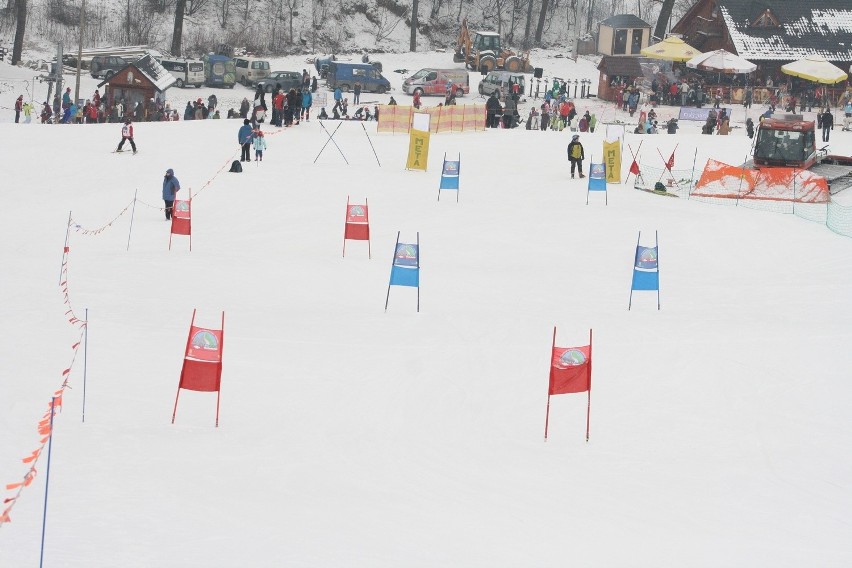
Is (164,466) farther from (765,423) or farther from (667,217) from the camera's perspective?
(667,217)

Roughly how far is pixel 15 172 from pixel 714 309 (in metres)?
16.4

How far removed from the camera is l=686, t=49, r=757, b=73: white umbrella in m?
44.9

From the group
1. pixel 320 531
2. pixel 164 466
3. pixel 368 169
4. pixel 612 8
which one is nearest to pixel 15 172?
pixel 368 169

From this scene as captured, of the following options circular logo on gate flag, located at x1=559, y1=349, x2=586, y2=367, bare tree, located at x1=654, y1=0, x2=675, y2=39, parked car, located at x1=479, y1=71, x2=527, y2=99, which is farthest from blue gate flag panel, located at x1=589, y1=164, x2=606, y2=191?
bare tree, located at x1=654, y1=0, x2=675, y2=39

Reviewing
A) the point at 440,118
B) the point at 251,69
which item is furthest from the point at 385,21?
the point at 440,118

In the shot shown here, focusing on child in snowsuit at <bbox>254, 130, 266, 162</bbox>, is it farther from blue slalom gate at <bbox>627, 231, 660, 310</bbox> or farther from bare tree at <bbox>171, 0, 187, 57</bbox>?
bare tree at <bbox>171, 0, 187, 57</bbox>

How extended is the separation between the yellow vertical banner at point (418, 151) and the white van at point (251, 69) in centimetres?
2071

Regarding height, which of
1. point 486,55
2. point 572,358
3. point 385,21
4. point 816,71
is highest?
point 385,21

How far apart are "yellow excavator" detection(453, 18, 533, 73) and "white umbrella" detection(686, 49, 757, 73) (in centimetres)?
1096

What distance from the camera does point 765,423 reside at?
14055 millimetres

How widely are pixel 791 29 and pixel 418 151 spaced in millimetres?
27327

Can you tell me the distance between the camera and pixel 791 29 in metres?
51.6

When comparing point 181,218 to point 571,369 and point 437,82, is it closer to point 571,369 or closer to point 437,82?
point 571,369

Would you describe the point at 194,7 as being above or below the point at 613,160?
above
